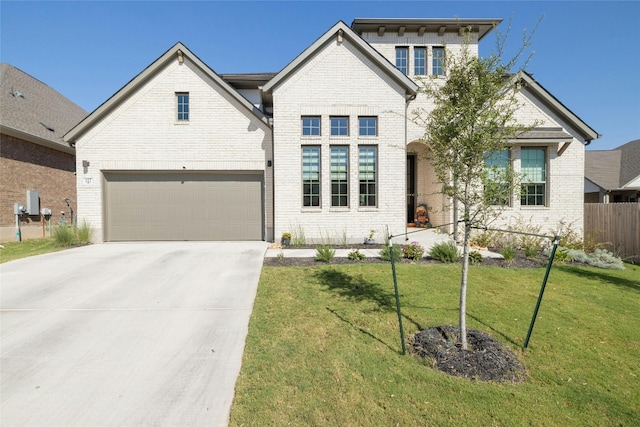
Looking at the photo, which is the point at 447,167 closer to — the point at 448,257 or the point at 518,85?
the point at 518,85

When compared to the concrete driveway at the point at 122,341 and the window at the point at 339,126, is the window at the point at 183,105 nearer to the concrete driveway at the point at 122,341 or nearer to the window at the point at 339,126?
the window at the point at 339,126

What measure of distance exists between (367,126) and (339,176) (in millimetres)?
2174

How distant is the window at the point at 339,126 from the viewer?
11.1 metres

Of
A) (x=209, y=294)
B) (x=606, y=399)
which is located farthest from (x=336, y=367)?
(x=209, y=294)

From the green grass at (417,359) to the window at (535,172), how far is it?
19.0ft

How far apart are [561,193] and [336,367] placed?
1291 centimetres

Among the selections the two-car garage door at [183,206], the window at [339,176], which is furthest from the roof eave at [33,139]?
the window at [339,176]

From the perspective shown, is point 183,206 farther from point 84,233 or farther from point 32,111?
point 32,111

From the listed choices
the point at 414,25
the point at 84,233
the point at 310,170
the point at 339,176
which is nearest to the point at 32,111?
the point at 84,233

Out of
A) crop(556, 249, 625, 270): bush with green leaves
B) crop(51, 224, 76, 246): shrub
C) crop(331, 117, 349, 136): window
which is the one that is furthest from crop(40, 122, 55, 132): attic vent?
crop(556, 249, 625, 270): bush with green leaves

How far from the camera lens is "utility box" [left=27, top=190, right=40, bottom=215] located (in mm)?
14547

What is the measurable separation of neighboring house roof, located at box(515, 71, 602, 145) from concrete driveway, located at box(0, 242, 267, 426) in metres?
12.9

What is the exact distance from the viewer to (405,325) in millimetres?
4684

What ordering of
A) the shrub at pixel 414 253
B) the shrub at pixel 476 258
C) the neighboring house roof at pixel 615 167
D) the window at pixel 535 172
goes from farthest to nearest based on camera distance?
1. the neighboring house roof at pixel 615 167
2. the window at pixel 535 172
3. the shrub at pixel 414 253
4. the shrub at pixel 476 258
